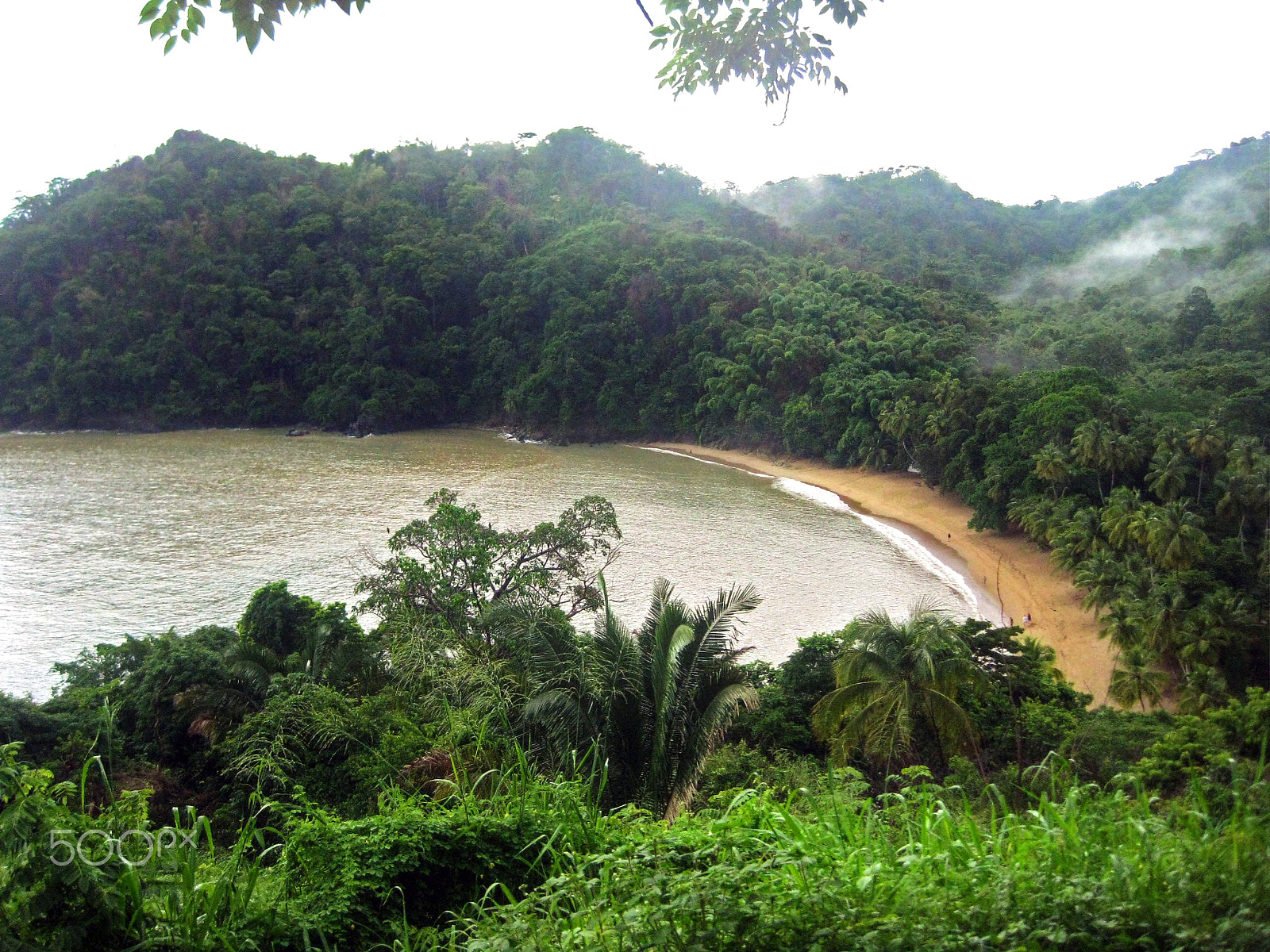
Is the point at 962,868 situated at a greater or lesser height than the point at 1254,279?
lesser

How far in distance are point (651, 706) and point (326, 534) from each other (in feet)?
54.9

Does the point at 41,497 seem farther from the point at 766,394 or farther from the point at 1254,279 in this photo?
the point at 1254,279

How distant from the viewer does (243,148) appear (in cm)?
5112

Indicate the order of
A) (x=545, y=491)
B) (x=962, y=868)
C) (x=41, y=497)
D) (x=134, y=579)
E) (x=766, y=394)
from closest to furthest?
(x=962, y=868), (x=134, y=579), (x=41, y=497), (x=545, y=491), (x=766, y=394)

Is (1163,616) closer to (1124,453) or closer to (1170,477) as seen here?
(1170,477)

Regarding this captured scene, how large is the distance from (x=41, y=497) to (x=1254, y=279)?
144ft

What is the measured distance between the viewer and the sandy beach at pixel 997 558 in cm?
1453

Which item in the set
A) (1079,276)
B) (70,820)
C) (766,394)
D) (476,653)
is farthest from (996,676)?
(1079,276)

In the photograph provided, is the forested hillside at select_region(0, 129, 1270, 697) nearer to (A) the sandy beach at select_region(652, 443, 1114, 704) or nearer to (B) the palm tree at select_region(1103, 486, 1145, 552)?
(A) the sandy beach at select_region(652, 443, 1114, 704)

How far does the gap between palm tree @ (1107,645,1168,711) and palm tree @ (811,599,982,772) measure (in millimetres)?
4054

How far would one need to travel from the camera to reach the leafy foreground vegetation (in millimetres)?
1691

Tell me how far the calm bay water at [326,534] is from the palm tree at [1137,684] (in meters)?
4.68

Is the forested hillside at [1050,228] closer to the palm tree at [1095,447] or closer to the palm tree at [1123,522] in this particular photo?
the palm tree at [1095,447]

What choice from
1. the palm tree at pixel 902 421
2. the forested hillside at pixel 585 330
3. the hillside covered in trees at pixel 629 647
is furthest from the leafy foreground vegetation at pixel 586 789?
the palm tree at pixel 902 421
